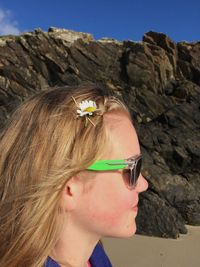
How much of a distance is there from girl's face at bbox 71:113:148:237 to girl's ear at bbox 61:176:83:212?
0.07 feet

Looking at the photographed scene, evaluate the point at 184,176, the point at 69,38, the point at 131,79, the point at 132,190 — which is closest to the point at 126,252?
the point at 184,176

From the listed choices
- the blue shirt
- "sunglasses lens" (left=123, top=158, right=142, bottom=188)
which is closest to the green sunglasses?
"sunglasses lens" (left=123, top=158, right=142, bottom=188)

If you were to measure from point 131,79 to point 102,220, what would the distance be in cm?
1553

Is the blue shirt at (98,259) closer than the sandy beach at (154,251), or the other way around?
the blue shirt at (98,259)

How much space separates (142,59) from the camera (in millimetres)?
17141

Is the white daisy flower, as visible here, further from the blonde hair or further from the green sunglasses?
the green sunglasses

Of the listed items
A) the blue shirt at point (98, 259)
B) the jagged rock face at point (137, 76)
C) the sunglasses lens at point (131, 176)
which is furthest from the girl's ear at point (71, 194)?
the jagged rock face at point (137, 76)

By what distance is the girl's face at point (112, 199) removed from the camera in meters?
1.47

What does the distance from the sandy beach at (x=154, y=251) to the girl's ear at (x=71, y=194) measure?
614cm

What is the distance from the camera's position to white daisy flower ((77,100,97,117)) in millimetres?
1429

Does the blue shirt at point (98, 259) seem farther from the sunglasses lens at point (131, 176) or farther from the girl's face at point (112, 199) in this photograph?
the sunglasses lens at point (131, 176)

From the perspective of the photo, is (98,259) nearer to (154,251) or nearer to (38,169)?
(38,169)

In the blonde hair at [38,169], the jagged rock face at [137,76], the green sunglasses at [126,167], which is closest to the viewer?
the blonde hair at [38,169]

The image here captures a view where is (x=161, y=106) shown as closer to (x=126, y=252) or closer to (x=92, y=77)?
(x=92, y=77)
